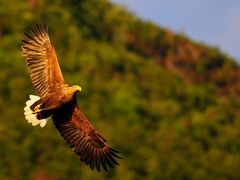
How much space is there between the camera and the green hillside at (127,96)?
90.3m

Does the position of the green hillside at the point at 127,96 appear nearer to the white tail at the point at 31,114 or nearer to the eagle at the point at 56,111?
the eagle at the point at 56,111

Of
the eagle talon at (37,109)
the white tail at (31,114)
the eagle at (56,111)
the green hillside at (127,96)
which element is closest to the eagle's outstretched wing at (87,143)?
the eagle at (56,111)

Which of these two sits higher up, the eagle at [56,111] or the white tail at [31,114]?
the eagle at [56,111]

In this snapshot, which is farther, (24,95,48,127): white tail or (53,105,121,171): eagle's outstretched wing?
(53,105,121,171): eagle's outstretched wing

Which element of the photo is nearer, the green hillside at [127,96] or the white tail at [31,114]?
the white tail at [31,114]

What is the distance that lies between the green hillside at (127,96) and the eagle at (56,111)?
190 ft

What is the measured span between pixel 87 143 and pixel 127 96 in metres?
99.9

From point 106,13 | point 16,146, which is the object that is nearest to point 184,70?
point 106,13

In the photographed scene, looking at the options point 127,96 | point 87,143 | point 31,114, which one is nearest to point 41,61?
point 31,114

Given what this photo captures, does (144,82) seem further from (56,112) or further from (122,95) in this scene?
(56,112)

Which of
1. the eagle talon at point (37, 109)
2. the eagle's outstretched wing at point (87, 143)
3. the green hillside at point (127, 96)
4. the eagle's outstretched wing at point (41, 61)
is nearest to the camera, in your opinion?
the eagle talon at point (37, 109)

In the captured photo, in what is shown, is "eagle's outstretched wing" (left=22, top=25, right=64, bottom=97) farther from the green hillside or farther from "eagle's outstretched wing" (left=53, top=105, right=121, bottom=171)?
the green hillside

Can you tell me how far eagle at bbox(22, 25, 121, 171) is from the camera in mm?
21344

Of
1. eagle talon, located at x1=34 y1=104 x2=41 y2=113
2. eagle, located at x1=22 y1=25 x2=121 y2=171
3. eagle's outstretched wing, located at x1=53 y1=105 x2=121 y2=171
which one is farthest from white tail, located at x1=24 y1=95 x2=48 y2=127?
eagle's outstretched wing, located at x1=53 y1=105 x2=121 y2=171
